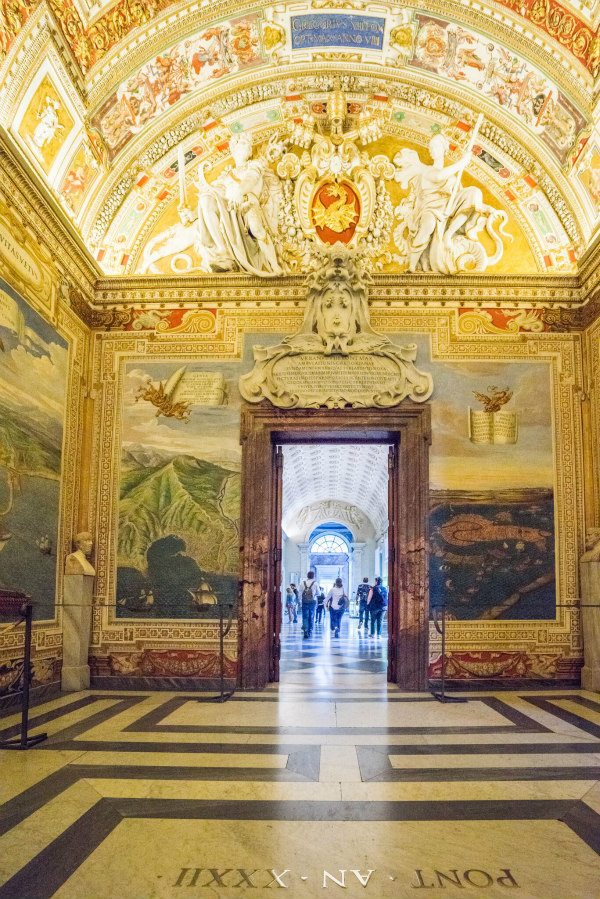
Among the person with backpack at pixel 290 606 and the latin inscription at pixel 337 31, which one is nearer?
the latin inscription at pixel 337 31

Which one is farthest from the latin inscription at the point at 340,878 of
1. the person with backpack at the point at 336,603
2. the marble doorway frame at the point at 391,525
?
the person with backpack at the point at 336,603

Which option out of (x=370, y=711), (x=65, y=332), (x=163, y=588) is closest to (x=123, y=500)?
(x=163, y=588)

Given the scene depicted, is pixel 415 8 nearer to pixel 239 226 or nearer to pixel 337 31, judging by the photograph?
pixel 337 31

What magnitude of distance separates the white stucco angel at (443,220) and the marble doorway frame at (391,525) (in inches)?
96.0

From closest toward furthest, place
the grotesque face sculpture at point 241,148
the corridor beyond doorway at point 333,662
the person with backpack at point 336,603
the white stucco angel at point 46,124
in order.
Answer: the white stucco angel at point 46,124 → the corridor beyond doorway at point 333,662 → the grotesque face sculpture at point 241,148 → the person with backpack at point 336,603

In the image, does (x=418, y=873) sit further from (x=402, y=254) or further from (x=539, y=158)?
(x=539, y=158)

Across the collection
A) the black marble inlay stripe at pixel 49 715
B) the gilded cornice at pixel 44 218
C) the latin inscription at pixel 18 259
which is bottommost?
the black marble inlay stripe at pixel 49 715

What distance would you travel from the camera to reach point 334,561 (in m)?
42.8

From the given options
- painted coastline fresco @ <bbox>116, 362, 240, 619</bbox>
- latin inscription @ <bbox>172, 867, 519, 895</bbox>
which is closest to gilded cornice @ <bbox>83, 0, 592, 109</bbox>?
painted coastline fresco @ <bbox>116, 362, 240, 619</bbox>

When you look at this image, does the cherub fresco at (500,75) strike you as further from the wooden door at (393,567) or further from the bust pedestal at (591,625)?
the bust pedestal at (591,625)

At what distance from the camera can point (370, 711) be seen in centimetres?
875

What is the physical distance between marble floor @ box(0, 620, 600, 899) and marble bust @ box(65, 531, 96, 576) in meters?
2.09

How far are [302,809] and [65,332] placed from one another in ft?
25.0

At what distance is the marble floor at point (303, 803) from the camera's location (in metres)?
3.86
